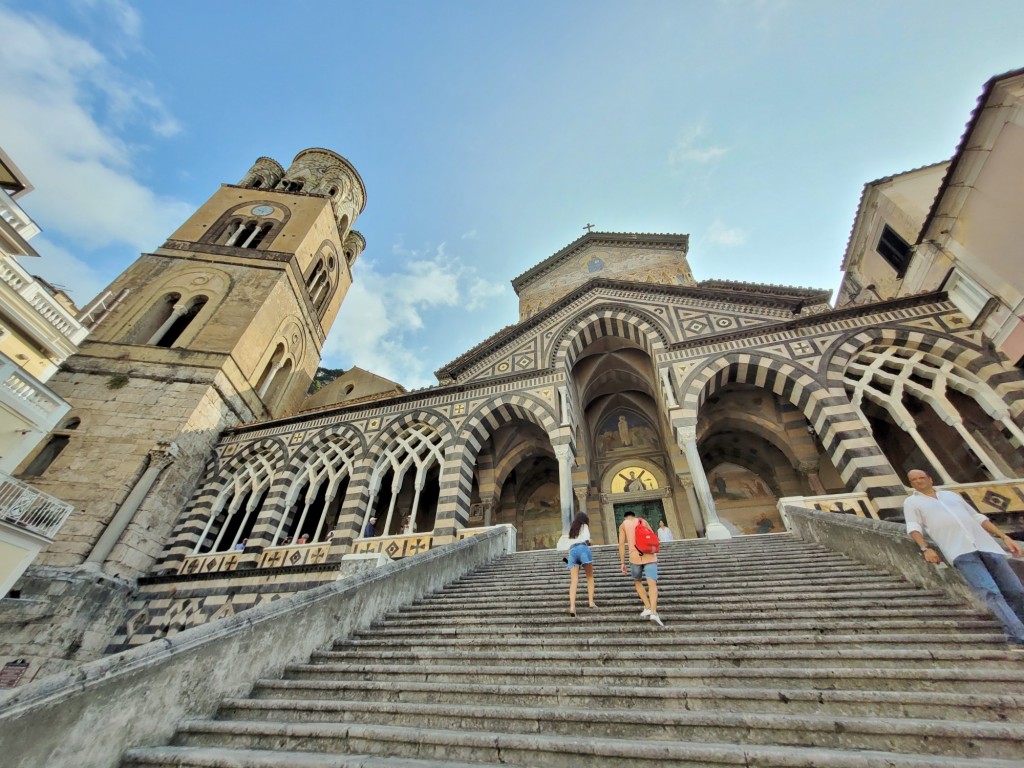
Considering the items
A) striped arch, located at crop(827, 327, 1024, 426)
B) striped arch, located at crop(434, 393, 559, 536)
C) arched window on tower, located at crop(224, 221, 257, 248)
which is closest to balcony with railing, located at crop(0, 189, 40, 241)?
arched window on tower, located at crop(224, 221, 257, 248)

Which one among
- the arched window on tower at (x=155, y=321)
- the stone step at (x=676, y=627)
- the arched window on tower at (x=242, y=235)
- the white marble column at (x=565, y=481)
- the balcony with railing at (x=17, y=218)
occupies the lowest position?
the stone step at (x=676, y=627)

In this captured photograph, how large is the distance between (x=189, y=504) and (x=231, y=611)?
4.84 m

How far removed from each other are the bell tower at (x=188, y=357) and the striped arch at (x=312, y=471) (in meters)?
3.06

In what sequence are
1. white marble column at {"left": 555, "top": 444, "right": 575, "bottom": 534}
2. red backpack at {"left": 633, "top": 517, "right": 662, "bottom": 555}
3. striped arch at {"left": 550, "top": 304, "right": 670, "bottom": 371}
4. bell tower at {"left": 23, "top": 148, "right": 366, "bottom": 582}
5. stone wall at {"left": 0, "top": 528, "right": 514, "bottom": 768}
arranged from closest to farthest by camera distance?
stone wall at {"left": 0, "top": 528, "right": 514, "bottom": 768} → red backpack at {"left": 633, "top": 517, "right": 662, "bottom": 555} → white marble column at {"left": 555, "top": 444, "right": 575, "bottom": 534} → bell tower at {"left": 23, "top": 148, "right": 366, "bottom": 582} → striped arch at {"left": 550, "top": 304, "right": 670, "bottom": 371}

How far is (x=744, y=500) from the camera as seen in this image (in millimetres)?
13094

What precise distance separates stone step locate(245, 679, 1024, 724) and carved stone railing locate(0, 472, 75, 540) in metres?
9.28

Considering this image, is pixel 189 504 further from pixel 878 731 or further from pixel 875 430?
pixel 875 430

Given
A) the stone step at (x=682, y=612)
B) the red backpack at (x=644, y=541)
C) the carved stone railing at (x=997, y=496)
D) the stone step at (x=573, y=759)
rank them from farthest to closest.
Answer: the carved stone railing at (x=997, y=496) → the red backpack at (x=644, y=541) → the stone step at (x=682, y=612) → the stone step at (x=573, y=759)

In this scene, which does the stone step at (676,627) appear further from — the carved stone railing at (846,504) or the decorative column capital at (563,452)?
the decorative column capital at (563,452)

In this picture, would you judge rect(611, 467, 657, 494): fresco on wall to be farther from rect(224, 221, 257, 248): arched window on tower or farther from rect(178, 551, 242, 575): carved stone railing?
rect(224, 221, 257, 248): arched window on tower

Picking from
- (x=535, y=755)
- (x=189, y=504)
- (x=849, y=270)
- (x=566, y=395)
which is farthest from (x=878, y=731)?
(x=849, y=270)

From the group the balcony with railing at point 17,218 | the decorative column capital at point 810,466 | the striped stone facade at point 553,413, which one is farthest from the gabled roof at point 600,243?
the balcony with railing at point 17,218

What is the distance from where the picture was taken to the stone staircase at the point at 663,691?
2430 millimetres

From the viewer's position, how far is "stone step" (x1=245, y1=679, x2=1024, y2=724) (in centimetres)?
269
